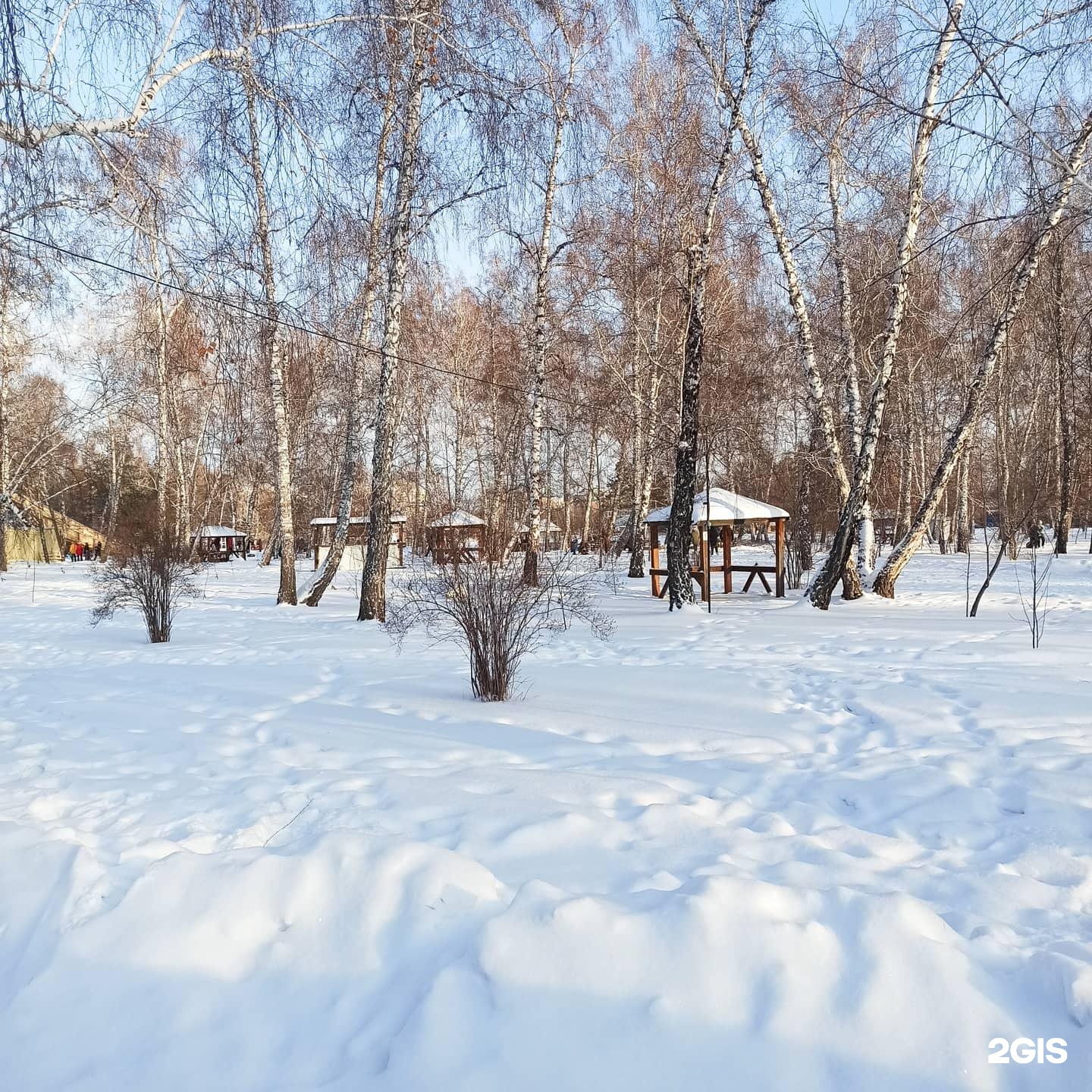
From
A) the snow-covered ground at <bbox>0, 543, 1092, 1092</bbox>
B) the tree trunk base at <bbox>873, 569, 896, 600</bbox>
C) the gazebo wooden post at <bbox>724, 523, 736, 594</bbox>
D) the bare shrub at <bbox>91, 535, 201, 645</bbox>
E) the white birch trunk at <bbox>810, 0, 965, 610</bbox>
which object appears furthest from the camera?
the gazebo wooden post at <bbox>724, 523, 736, 594</bbox>

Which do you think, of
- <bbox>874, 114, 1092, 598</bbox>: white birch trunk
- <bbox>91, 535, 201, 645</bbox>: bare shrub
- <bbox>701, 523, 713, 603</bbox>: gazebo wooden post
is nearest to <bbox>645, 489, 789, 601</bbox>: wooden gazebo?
<bbox>701, 523, 713, 603</bbox>: gazebo wooden post

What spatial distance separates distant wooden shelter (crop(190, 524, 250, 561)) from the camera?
1313 inches

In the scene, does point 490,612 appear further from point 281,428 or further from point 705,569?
point 281,428

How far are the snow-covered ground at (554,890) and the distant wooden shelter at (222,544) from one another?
29547 millimetres

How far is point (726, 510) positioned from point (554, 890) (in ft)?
37.1

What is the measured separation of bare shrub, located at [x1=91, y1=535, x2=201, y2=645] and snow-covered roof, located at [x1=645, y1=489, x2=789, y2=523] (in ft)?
25.5

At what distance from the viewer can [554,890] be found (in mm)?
2010

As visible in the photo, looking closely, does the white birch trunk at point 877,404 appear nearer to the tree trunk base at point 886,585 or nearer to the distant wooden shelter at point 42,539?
the tree trunk base at point 886,585

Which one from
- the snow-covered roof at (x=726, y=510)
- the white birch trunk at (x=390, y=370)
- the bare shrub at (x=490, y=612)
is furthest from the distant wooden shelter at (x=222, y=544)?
the bare shrub at (x=490, y=612)

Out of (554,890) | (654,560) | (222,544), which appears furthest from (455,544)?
(222,544)

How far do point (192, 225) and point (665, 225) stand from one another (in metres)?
10.5

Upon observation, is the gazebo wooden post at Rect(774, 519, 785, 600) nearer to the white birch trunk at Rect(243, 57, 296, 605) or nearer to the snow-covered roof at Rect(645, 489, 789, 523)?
the snow-covered roof at Rect(645, 489, 789, 523)

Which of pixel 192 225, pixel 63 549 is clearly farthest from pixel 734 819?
pixel 63 549

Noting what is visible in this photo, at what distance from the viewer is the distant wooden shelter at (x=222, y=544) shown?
109 ft
